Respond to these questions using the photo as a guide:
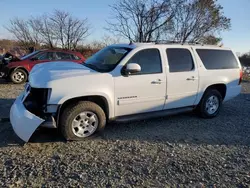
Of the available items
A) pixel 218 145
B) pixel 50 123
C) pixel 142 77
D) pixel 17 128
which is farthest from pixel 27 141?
pixel 218 145

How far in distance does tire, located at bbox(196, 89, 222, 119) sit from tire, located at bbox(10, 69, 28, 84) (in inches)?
285

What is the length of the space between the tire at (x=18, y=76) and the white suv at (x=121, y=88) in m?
5.20

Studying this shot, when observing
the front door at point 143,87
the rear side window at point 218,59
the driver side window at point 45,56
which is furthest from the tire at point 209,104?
the driver side window at point 45,56

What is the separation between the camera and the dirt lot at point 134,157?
267 centimetres

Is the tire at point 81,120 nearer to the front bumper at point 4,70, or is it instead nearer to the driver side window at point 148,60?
the driver side window at point 148,60

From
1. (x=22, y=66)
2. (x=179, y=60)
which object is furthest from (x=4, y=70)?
(x=179, y=60)

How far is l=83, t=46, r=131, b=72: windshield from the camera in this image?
392 cm

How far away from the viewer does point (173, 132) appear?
13.9 feet

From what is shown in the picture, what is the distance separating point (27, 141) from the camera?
338cm

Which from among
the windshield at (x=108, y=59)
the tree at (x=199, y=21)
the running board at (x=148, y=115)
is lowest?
the running board at (x=148, y=115)

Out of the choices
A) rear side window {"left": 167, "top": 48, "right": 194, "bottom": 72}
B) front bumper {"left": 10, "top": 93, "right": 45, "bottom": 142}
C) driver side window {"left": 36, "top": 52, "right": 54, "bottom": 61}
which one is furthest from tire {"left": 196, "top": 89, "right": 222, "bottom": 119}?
driver side window {"left": 36, "top": 52, "right": 54, "bottom": 61}

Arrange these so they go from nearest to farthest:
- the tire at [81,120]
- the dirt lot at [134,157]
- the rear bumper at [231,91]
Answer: the dirt lot at [134,157] < the tire at [81,120] < the rear bumper at [231,91]

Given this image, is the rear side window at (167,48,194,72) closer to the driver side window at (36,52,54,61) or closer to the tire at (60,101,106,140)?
the tire at (60,101,106,140)

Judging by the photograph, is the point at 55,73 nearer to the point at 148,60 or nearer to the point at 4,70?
the point at 148,60
